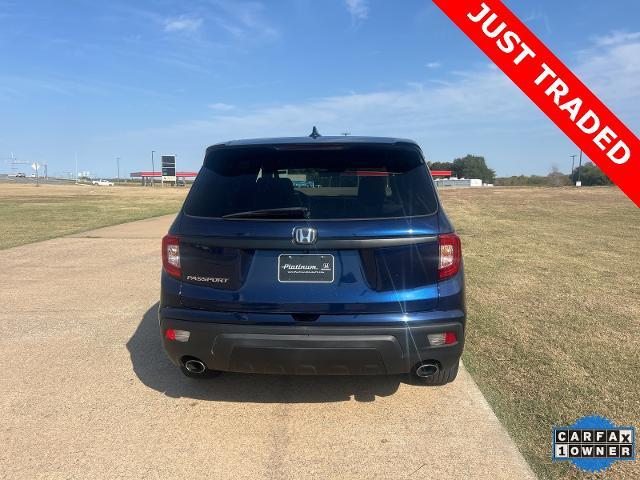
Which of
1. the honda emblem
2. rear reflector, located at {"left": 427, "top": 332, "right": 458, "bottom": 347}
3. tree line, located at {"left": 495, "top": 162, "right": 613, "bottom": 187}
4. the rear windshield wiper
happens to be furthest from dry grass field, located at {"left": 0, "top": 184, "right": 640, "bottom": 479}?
tree line, located at {"left": 495, "top": 162, "right": 613, "bottom": 187}

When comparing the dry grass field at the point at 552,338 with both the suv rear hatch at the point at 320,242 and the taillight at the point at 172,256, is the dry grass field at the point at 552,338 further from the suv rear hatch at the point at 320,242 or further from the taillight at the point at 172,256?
the taillight at the point at 172,256

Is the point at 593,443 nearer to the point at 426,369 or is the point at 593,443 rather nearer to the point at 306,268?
the point at 426,369

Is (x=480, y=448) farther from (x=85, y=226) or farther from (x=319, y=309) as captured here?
(x=85, y=226)

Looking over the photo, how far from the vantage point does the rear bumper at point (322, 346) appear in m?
2.78

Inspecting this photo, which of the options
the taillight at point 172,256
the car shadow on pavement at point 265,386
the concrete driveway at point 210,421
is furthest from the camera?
the car shadow on pavement at point 265,386

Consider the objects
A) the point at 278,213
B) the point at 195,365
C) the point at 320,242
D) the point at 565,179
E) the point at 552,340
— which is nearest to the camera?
the point at 320,242

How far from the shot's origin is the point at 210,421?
307cm

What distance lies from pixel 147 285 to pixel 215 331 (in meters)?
4.19

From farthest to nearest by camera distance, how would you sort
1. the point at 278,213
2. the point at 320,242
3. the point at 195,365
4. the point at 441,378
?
the point at 441,378
the point at 195,365
the point at 278,213
the point at 320,242

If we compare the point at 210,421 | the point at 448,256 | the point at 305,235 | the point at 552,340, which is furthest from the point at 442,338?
the point at 552,340

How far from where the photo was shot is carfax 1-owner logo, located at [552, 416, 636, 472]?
105 inches

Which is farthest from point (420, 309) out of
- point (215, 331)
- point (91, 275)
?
point (91, 275)

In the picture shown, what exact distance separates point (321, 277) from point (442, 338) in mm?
809

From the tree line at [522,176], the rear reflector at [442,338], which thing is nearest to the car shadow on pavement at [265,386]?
the rear reflector at [442,338]
